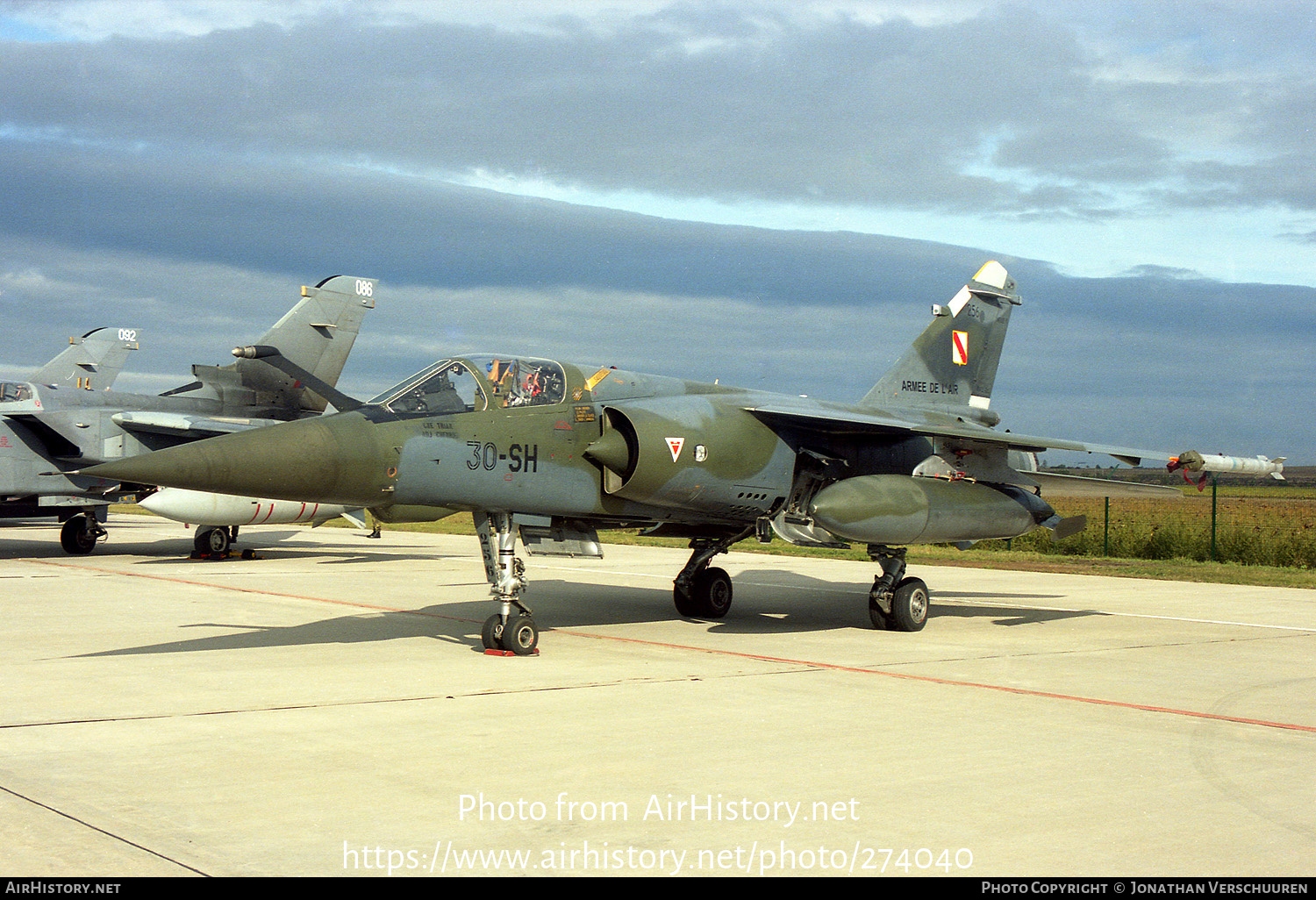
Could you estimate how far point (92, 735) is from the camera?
6.52m

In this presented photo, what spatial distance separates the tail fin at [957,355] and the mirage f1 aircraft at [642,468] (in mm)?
411

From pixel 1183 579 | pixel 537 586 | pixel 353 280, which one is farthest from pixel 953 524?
pixel 353 280

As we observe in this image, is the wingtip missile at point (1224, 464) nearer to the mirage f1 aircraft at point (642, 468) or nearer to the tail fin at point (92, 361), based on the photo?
the mirage f1 aircraft at point (642, 468)

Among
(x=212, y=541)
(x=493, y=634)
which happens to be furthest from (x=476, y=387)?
(x=212, y=541)

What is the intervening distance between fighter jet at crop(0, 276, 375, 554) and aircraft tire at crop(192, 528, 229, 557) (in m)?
1.73

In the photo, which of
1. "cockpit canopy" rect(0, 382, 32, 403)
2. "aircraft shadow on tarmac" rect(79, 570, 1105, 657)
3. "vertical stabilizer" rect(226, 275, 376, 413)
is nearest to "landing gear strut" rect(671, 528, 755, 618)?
"aircraft shadow on tarmac" rect(79, 570, 1105, 657)

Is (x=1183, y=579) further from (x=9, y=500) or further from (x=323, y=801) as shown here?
(x=9, y=500)

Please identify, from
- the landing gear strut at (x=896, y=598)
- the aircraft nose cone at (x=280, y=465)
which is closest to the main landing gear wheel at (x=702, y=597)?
the landing gear strut at (x=896, y=598)

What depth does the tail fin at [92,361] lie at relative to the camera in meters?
34.7

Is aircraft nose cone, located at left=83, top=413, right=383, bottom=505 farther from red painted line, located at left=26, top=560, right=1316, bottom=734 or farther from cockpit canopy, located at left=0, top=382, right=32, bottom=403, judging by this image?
cockpit canopy, located at left=0, top=382, right=32, bottom=403

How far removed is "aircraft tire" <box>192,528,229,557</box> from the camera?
21.7 meters
